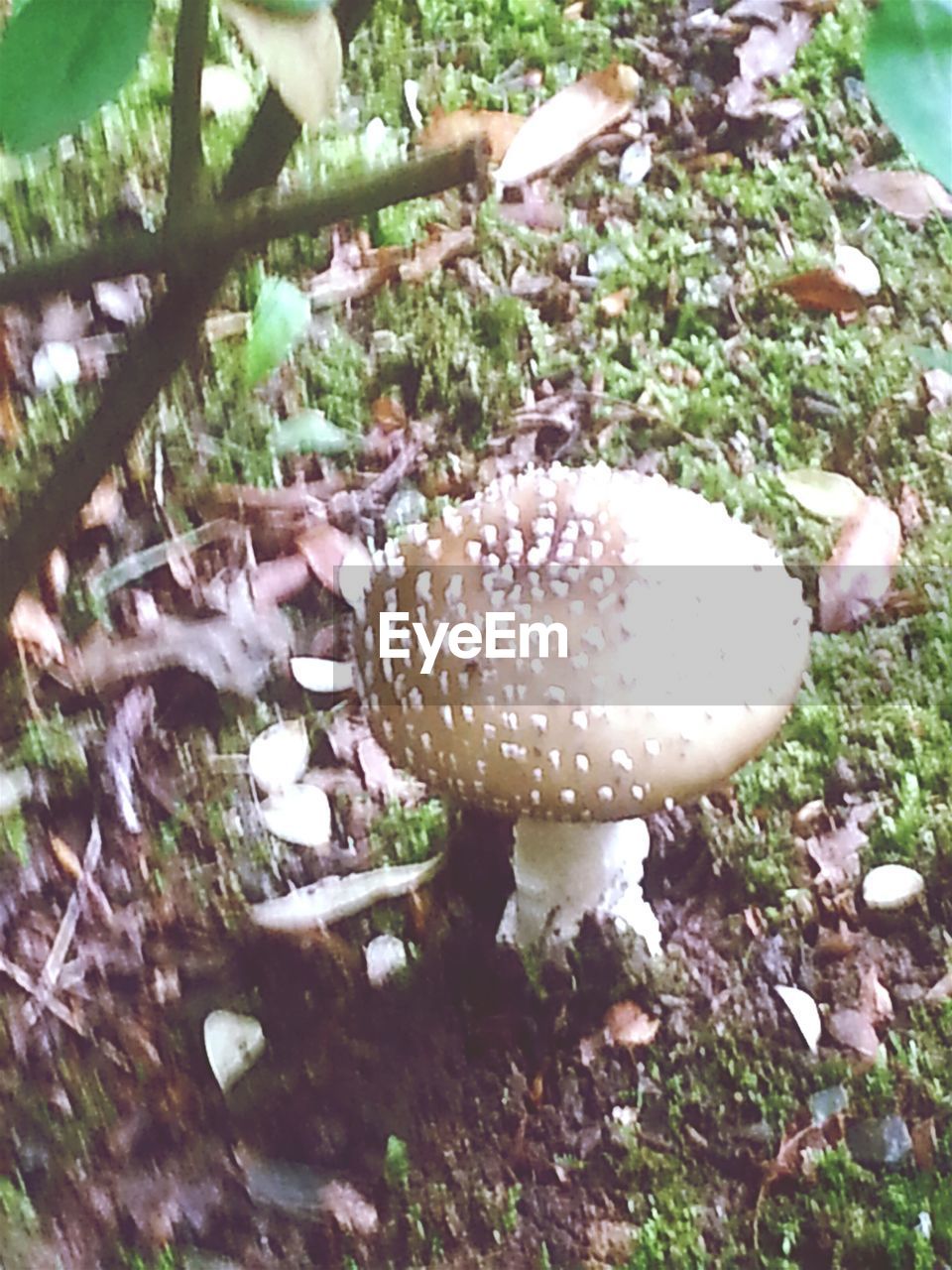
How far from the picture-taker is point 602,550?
3.08 feet

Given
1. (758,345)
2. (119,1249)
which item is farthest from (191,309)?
(758,345)

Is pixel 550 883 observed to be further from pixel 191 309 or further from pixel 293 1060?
pixel 191 309

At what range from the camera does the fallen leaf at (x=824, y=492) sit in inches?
55.1

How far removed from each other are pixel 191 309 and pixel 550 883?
0.59 m

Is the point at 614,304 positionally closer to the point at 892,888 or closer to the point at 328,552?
the point at 328,552

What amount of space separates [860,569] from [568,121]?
73cm

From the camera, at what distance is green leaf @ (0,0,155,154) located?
505 millimetres

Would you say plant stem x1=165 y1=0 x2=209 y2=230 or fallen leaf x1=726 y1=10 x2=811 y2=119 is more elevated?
plant stem x1=165 y1=0 x2=209 y2=230

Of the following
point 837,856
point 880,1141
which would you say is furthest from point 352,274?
point 880,1141

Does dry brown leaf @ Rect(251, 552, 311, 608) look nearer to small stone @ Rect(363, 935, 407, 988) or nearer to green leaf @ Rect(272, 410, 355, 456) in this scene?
green leaf @ Rect(272, 410, 355, 456)

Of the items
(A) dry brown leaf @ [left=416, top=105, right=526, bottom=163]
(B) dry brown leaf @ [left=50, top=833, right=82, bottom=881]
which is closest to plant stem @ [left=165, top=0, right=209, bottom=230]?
(B) dry brown leaf @ [left=50, top=833, right=82, bottom=881]

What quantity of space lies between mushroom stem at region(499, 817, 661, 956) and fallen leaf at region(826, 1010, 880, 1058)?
164 mm

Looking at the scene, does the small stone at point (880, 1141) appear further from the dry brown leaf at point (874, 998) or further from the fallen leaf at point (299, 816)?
the fallen leaf at point (299, 816)

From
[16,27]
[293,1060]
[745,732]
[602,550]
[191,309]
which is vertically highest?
[16,27]
